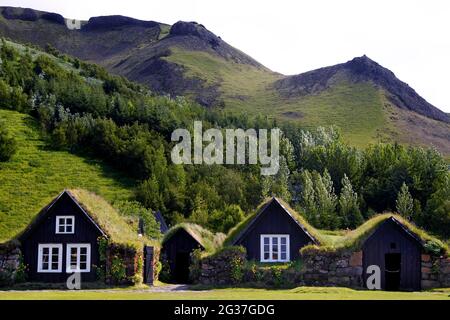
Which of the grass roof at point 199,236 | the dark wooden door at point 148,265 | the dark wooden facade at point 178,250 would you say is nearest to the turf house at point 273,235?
the dark wooden door at point 148,265

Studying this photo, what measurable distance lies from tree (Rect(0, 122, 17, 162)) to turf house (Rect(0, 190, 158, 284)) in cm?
6801

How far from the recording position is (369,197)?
110 meters

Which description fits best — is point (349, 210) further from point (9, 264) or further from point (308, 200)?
point (9, 264)

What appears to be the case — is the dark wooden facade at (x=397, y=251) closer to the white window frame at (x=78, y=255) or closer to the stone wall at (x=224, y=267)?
the stone wall at (x=224, y=267)

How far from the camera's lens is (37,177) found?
10412 cm

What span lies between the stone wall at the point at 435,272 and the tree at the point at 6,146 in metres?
79.5

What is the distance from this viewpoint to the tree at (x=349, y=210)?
9769cm

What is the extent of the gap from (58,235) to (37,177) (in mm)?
62488

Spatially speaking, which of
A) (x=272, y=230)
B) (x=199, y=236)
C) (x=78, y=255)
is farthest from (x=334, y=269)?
(x=78, y=255)

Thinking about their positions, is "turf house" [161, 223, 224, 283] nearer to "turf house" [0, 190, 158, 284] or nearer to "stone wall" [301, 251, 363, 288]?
"turf house" [0, 190, 158, 284]

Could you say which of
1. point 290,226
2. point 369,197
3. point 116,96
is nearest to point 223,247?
point 290,226

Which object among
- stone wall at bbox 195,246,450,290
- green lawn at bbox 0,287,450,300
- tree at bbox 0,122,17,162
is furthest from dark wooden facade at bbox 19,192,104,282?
tree at bbox 0,122,17,162
